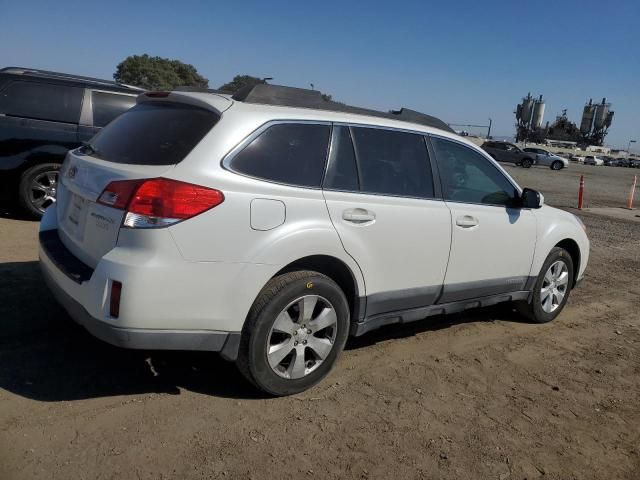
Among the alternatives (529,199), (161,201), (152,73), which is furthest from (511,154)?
(161,201)

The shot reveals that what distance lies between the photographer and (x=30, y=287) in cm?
480

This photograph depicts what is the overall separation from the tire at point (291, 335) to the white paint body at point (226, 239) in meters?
0.10

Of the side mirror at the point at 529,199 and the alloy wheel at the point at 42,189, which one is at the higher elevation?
the side mirror at the point at 529,199

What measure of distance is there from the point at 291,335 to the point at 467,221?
1.77 m

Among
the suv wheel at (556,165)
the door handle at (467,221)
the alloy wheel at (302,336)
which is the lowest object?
the alloy wheel at (302,336)

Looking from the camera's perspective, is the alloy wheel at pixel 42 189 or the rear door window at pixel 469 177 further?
the alloy wheel at pixel 42 189

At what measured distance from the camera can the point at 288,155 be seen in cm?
345

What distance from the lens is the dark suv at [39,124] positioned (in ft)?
22.7

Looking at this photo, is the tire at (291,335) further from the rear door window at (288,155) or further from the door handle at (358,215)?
A: the rear door window at (288,155)

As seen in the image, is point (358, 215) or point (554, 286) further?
point (554, 286)

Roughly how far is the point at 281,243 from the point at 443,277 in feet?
5.22

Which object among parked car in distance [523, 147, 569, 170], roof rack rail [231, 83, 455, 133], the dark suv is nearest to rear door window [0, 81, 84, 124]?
the dark suv

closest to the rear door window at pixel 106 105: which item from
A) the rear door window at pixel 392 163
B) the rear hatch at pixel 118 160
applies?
the rear hatch at pixel 118 160

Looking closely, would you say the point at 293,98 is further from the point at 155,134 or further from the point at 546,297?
the point at 546,297
